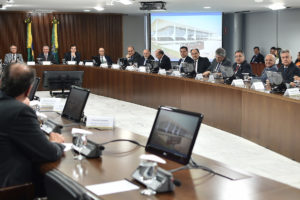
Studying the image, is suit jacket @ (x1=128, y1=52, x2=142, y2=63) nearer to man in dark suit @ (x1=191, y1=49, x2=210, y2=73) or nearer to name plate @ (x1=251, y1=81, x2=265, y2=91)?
man in dark suit @ (x1=191, y1=49, x2=210, y2=73)

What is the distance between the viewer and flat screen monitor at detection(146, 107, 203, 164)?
→ 2.61 metres

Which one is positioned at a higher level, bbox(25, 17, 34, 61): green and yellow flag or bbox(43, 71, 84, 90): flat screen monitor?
bbox(25, 17, 34, 61): green and yellow flag

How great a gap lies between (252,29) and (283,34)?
1.42 metres

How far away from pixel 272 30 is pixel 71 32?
262 inches

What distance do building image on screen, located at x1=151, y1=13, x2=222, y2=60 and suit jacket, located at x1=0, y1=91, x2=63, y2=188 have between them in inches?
537

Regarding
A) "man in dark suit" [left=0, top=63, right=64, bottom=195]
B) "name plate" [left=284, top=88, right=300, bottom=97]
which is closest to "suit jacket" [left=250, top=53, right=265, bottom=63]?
"name plate" [left=284, top=88, right=300, bottom=97]

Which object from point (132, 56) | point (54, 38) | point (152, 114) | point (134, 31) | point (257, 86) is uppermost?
point (134, 31)

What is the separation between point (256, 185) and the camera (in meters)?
2.33

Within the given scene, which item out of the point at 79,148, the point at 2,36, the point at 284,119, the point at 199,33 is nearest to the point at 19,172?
the point at 79,148

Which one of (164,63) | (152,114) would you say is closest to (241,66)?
(152,114)

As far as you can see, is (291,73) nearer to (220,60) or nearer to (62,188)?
(220,60)

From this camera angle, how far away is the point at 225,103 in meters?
6.76

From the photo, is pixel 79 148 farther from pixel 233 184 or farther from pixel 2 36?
pixel 2 36

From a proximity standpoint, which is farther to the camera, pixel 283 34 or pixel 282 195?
pixel 283 34
